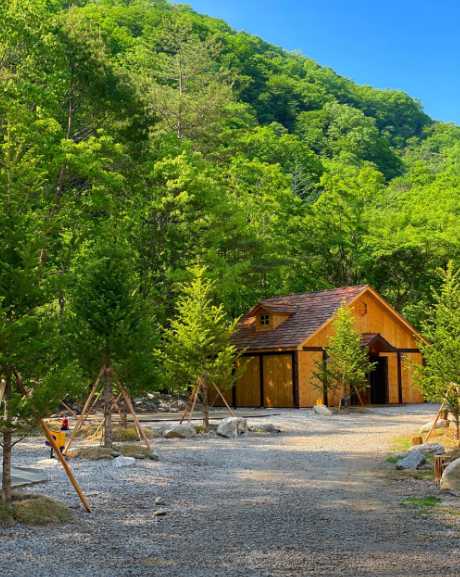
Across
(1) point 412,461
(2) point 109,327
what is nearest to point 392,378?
(2) point 109,327

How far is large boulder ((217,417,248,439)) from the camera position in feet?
71.8

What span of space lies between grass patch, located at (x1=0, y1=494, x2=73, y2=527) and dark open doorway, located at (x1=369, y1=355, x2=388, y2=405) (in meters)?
29.5

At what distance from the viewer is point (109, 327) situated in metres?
17.1

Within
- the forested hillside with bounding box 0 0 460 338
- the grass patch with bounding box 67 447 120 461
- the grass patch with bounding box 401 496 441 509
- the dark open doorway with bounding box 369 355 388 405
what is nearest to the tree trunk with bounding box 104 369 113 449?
the grass patch with bounding box 67 447 120 461

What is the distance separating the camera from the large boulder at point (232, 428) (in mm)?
21891

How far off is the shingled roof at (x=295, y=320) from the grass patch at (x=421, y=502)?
920 inches

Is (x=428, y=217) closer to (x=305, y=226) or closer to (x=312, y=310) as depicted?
(x=305, y=226)

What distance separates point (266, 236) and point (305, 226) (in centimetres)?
525

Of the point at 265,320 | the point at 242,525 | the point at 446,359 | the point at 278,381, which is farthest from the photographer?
the point at 265,320

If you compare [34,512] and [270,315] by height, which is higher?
[270,315]

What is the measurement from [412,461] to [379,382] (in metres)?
24.7

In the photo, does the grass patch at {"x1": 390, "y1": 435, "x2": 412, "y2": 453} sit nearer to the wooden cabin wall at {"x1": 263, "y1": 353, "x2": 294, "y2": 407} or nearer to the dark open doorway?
the wooden cabin wall at {"x1": 263, "y1": 353, "x2": 294, "y2": 407}

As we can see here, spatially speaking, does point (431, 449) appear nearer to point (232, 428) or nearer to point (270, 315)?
point (232, 428)

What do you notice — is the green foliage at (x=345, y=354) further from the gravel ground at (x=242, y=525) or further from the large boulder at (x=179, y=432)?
the gravel ground at (x=242, y=525)
